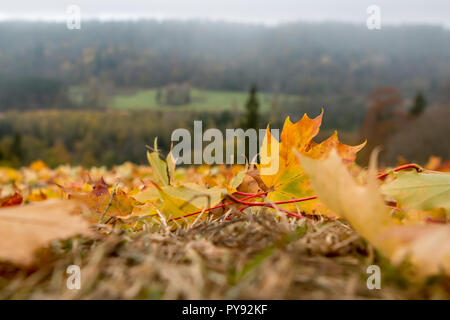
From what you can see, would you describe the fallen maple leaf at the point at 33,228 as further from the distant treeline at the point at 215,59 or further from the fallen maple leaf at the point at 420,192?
the distant treeline at the point at 215,59

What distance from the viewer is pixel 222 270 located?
0.20m

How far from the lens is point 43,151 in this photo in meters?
16.4

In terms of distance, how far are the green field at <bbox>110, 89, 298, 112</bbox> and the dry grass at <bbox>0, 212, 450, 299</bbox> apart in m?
21.1

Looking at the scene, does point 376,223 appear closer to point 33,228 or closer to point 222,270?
point 222,270

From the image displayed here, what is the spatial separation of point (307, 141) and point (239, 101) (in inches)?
918

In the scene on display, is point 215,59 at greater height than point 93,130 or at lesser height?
greater

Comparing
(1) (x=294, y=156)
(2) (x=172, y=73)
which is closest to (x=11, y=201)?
(1) (x=294, y=156)

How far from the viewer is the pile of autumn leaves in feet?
0.63

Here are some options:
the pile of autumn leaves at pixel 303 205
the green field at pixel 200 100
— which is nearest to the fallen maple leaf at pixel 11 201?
the pile of autumn leaves at pixel 303 205

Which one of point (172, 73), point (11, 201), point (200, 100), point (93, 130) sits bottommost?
point (93, 130)

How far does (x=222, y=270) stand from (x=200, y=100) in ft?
80.2

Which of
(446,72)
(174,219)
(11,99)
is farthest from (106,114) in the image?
(446,72)

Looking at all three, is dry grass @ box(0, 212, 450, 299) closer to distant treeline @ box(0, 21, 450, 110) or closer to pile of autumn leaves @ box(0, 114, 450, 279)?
pile of autumn leaves @ box(0, 114, 450, 279)

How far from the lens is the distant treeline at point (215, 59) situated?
881 inches
